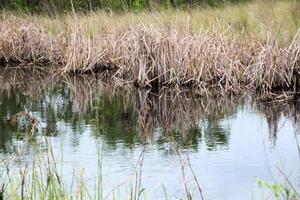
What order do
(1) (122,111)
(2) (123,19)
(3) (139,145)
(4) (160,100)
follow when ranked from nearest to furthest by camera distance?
(3) (139,145) < (1) (122,111) < (4) (160,100) < (2) (123,19)

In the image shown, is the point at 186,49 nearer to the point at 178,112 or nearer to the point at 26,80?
the point at 178,112

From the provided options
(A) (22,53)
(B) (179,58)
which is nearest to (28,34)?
(A) (22,53)

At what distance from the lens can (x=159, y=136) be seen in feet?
24.9

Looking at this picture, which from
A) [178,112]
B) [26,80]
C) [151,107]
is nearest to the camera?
[178,112]

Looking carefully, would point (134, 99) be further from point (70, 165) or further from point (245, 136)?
point (70, 165)

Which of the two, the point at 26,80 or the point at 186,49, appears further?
the point at 26,80

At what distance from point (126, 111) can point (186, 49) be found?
5.27 feet

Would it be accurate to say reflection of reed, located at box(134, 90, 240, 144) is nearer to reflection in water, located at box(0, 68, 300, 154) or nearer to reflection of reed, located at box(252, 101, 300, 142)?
reflection in water, located at box(0, 68, 300, 154)

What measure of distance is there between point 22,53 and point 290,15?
5505 millimetres

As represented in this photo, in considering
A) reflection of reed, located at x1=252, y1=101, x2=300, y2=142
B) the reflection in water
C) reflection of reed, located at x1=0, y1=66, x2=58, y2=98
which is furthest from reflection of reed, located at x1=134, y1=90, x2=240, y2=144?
reflection of reed, located at x1=0, y1=66, x2=58, y2=98

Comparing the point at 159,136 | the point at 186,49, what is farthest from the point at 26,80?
the point at 159,136

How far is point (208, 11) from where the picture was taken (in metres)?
15.1

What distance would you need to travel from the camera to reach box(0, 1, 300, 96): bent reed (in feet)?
32.6

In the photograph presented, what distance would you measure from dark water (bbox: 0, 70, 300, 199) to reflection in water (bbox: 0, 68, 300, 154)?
12 mm
